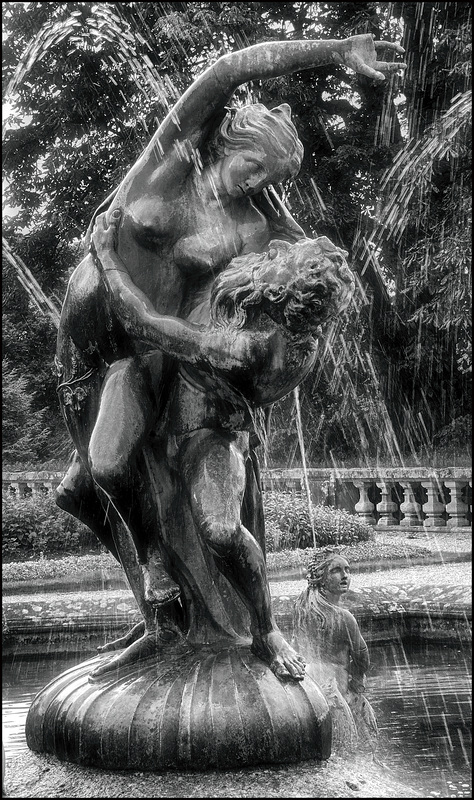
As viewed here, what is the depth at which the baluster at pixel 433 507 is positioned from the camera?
40.7ft

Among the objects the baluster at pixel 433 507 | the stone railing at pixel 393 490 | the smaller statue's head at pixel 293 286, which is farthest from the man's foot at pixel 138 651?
the baluster at pixel 433 507

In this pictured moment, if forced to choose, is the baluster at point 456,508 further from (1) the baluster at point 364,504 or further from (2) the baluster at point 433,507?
(1) the baluster at point 364,504

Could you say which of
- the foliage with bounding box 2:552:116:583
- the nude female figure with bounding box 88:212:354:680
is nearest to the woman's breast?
the nude female figure with bounding box 88:212:354:680

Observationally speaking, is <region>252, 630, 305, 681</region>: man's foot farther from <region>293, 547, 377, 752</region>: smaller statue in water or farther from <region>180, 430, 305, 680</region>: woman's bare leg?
<region>293, 547, 377, 752</region>: smaller statue in water

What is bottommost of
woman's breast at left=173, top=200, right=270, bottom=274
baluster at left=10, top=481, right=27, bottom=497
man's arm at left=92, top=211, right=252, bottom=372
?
baluster at left=10, top=481, right=27, bottom=497

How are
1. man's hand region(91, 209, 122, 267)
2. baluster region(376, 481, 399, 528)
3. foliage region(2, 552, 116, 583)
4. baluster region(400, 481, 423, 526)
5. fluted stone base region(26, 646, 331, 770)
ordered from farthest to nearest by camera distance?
baluster region(376, 481, 399, 528) → baluster region(400, 481, 423, 526) → foliage region(2, 552, 116, 583) → man's hand region(91, 209, 122, 267) → fluted stone base region(26, 646, 331, 770)

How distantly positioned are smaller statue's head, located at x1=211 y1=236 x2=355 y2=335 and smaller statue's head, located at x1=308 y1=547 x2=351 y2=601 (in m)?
1.30

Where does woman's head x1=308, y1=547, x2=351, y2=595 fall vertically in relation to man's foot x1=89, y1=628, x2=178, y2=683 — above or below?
above

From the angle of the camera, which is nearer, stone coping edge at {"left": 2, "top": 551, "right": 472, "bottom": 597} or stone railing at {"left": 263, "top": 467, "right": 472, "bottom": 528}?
stone coping edge at {"left": 2, "top": 551, "right": 472, "bottom": 597}

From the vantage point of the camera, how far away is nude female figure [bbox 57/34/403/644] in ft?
10.3

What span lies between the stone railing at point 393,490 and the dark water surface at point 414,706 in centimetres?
644

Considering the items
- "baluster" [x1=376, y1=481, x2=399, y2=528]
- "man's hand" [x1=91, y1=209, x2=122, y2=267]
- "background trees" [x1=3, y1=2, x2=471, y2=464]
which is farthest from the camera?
"background trees" [x1=3, y1=2, x2=471, y2=464]

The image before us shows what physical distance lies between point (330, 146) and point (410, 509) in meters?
7.46

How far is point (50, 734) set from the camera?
3.08 m
